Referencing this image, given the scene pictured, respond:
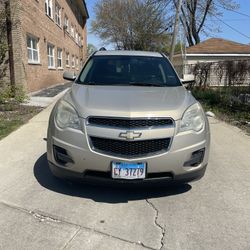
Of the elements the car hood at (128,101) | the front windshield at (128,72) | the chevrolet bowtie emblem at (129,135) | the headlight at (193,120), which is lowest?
the chevrolet bowtie emblem at (129,135)

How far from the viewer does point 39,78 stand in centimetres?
1566

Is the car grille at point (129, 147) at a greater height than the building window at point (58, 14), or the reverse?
the building window at point (58, 14)

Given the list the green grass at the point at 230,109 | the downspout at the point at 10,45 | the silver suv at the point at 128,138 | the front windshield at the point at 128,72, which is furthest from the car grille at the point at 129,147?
the downspout at the point at 10,45

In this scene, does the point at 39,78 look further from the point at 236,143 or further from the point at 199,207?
the point at 199,207

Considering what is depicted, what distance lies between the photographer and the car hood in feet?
11.2

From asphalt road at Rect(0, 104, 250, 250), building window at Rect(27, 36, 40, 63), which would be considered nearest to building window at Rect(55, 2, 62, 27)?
building window at Rect(27, 36, 40, 63)

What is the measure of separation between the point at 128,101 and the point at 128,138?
518mm

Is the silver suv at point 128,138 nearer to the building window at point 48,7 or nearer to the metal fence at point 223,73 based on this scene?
the metal fence at point 223,73

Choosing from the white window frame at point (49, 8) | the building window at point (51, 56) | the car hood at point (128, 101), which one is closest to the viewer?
the car hood at point (128, 101)

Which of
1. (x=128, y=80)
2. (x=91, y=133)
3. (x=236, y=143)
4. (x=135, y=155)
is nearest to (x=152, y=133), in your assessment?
(x=135, y=155)

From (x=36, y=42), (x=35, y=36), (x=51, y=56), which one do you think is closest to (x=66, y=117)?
(x=35, y=36)

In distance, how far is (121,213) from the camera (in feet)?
11.3

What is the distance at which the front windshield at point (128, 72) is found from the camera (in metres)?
4.71

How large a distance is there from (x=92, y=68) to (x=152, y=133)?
212cm
